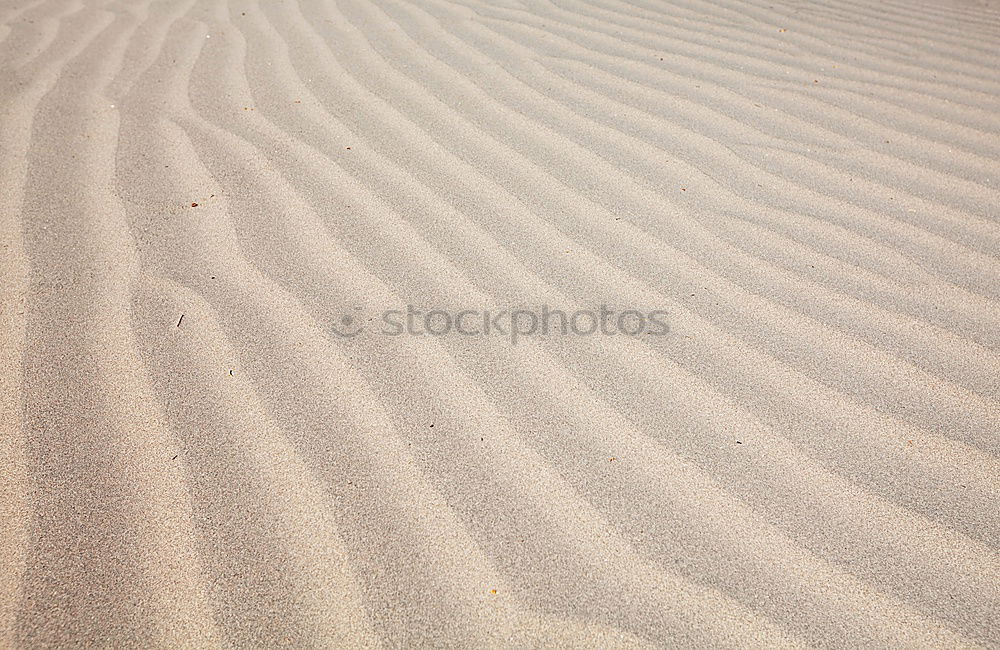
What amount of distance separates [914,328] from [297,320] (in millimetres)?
1413

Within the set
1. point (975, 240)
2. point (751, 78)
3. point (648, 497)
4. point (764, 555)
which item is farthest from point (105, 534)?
point (751, 78)

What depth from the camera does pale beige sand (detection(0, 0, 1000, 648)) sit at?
3.69 ft

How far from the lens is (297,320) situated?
160cm

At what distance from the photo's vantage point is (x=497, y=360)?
153 cm

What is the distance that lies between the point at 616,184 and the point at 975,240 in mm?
963

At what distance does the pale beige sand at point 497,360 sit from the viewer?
44.3 inches

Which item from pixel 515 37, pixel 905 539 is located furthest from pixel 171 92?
pixel 905 539

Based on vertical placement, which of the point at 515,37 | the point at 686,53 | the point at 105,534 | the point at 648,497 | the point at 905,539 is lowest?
the point at 105,534

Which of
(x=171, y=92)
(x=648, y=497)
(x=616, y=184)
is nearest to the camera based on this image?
(x=648, y=497)

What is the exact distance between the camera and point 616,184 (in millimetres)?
2084

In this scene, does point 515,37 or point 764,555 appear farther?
point 515,37

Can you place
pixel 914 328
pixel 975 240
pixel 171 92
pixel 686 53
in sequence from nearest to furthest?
1. pixel 914 328
2. pixel 975 240
3. pixel 171 92
4. pixel 686 53

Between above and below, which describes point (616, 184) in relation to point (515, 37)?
below

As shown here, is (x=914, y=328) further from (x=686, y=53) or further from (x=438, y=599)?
(x=686, y=53)
